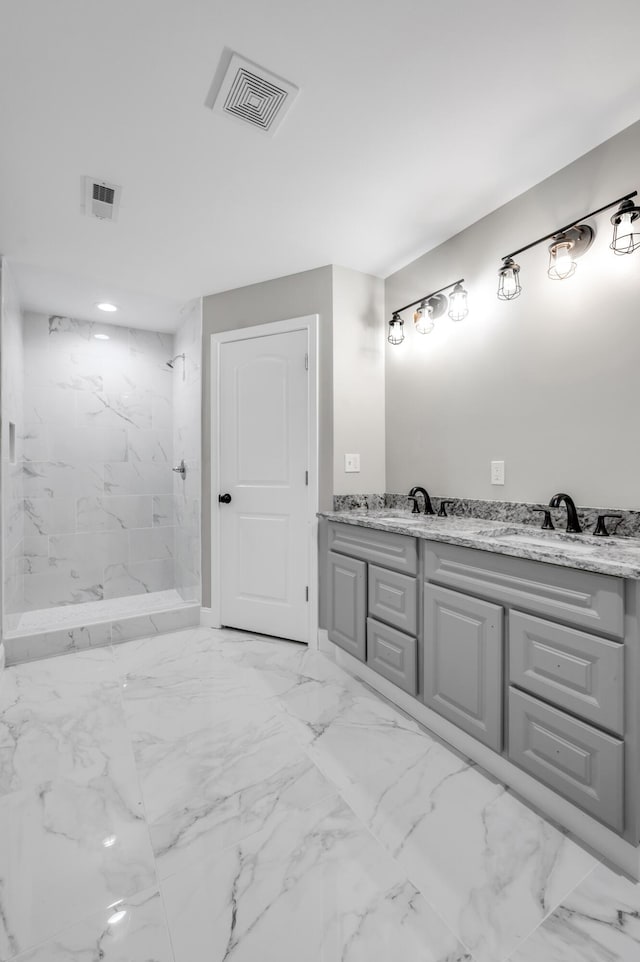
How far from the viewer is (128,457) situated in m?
3.80

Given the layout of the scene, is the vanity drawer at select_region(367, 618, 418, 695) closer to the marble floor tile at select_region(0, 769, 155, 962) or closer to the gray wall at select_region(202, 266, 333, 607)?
the gray wall at select_region(202, 266, 333, 607)

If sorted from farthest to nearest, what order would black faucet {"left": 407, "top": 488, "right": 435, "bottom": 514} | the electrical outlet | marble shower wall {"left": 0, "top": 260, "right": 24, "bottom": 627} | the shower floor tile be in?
the shower floor tile, marble shower wall {"left": 0, "top": 260, "right": 24, "bottom": 627}, black faucet {"left": 407, "top": 488, "right": 435, "bottom": 514}, the electrical outlet

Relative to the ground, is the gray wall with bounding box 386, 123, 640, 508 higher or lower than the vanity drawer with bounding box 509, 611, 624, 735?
higher

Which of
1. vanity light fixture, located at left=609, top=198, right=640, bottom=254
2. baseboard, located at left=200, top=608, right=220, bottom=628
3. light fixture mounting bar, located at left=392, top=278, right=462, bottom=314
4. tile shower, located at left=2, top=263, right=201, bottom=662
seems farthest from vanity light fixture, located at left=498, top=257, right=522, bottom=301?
baseboard, located at left=200, top=608, right=220, bottom=628

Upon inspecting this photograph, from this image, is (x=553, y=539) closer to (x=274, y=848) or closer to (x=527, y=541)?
(x=527, y=541)

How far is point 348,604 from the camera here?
2.37 metres

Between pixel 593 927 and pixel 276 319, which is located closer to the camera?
pixel 593 927

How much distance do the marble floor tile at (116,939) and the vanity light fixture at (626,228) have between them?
2.55 m

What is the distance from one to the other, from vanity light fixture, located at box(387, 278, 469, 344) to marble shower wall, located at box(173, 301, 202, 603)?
1434 millimetres

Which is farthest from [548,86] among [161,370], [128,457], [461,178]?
[128,457]

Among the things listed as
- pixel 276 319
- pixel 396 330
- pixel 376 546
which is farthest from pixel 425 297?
pixel 376 546

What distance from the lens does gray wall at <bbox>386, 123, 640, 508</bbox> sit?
173cm

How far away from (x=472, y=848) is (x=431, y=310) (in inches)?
94.8

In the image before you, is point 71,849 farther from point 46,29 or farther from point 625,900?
point 46,29
